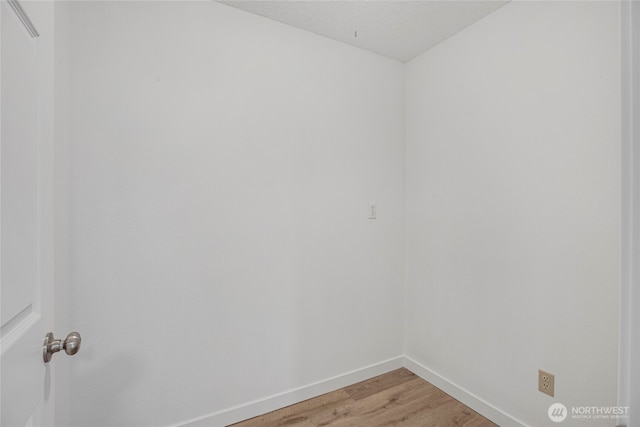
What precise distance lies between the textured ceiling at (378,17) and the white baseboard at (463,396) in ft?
7.79

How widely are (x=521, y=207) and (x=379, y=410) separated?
1.47m

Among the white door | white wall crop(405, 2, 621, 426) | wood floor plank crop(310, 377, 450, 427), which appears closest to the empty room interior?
white wall crop(405, 2, 621, 426)

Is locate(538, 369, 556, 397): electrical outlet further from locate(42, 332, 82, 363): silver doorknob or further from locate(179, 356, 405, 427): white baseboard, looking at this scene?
locate(42, 332, 82, 363): silver doorknob

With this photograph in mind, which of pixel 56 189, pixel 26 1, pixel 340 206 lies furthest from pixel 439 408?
pixel 26 1

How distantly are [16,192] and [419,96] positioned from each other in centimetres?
234

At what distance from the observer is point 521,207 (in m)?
1.64

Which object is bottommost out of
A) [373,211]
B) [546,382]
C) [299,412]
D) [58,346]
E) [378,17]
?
[299,412]

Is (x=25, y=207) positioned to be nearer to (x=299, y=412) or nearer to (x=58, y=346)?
(x=58, y=346)

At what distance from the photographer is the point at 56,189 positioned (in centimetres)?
115

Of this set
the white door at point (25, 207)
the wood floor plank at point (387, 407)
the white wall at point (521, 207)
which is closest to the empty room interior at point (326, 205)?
the white wall at point (521, 207)

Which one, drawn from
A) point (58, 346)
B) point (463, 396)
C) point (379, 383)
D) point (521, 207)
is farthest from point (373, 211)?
point (58, 346)

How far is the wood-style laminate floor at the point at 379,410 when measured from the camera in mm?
1727

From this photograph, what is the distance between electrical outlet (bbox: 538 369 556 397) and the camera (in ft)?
4.92

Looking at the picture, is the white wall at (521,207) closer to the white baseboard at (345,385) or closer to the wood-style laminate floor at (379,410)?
the white baseboard at (345,385)
